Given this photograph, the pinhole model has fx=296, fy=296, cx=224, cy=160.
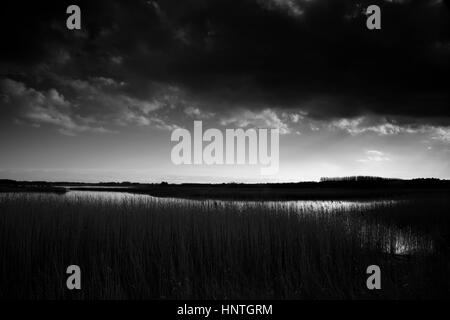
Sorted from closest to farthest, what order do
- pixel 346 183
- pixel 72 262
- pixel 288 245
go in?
pixel 72 262 → pixel 288 245 → pixel 346 183

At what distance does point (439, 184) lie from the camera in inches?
1652

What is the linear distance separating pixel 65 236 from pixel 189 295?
179 inches

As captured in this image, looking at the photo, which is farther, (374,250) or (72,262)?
(374,250)

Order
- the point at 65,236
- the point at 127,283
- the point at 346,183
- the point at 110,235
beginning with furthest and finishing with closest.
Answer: the point at 346,183, the point at 110,235, the point at 65,236, the point at 127,283

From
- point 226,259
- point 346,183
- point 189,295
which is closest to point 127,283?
point 189,295

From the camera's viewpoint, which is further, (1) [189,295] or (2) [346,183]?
(2) [346,183]

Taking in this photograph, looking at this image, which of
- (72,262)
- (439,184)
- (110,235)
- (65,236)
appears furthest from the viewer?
(439,184)
